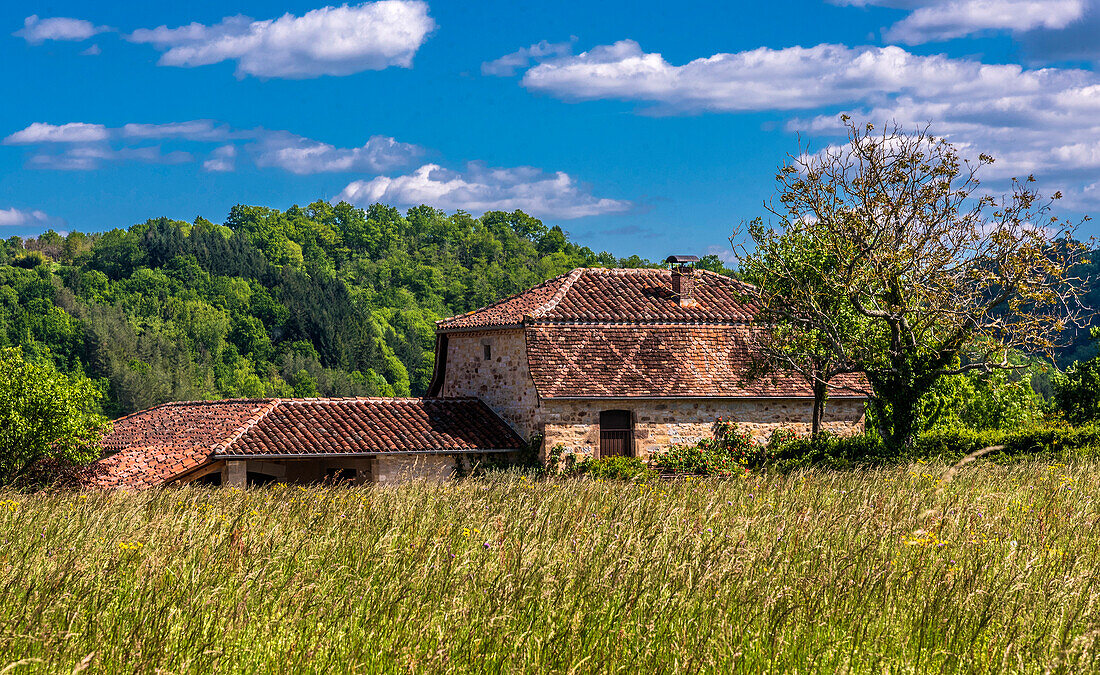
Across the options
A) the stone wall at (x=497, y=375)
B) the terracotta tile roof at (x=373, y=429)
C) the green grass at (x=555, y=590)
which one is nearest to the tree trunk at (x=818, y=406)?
the stone wall at (x=497, y=375)

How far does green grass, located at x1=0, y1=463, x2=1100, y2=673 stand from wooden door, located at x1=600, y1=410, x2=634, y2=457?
1920 cm

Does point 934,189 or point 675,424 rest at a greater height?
point 934,189

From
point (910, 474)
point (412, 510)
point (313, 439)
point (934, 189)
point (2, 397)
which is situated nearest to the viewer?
point (412, 510)

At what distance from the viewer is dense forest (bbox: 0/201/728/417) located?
8138cm

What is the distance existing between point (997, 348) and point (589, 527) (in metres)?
15.6

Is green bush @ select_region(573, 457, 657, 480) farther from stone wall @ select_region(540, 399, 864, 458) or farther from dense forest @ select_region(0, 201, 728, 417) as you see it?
dense forest @ select_region(0, 201, 728, 417)

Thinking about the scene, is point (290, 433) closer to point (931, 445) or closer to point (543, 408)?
point (543, 408)

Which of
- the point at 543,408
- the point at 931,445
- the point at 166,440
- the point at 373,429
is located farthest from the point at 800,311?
the point at 166,440

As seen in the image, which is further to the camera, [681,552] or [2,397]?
[2,397]

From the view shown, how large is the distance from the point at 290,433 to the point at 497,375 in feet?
19.8

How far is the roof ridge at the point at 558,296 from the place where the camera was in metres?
26.3

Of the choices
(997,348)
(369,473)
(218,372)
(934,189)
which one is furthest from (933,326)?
(218,372)

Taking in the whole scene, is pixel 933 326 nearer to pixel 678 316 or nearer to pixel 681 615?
pixel 678 316

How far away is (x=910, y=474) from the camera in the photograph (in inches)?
360
